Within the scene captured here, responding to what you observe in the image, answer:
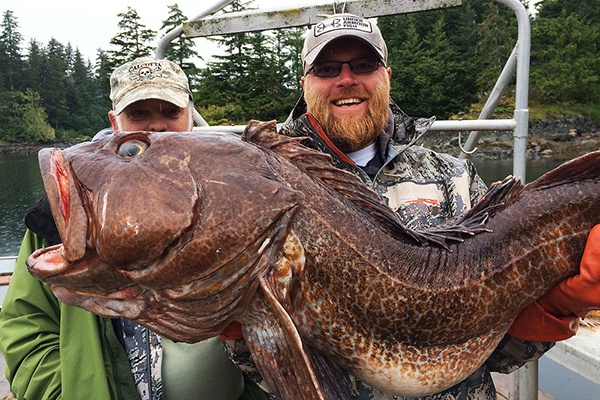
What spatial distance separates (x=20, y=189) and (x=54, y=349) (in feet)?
121

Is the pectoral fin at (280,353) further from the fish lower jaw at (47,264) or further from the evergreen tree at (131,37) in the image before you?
the evergreen tree at (131,37)

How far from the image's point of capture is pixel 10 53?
8719 cm

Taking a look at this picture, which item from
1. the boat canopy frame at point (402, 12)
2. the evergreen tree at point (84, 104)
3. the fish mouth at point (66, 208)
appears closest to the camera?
the fish mouth at point (66, 208)

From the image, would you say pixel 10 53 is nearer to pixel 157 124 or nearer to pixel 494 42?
pixel 494 42

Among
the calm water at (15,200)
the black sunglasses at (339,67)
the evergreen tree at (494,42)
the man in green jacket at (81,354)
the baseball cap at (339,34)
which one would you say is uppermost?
the evergreen tree at (494,42)

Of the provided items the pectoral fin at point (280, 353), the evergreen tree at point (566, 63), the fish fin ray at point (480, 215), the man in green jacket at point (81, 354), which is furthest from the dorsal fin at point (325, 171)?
the evergreen tree at point (566, 63)

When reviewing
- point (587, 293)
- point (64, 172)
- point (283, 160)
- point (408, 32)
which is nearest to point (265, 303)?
point (283, 160)

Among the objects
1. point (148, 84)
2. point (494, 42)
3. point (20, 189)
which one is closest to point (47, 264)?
point (148, 84)

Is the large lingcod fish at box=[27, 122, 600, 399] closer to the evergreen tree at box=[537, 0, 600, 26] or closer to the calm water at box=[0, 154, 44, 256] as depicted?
the calm water at box=[0, 154, 44, 256]

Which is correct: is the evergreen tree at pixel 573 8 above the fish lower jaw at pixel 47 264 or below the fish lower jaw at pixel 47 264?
above

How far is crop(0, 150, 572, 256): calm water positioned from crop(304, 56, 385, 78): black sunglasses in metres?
21.1

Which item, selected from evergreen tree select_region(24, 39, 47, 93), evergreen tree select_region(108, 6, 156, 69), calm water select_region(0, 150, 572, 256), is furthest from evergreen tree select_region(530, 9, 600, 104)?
evergreen tree select_region(24, 39, 47, 93)

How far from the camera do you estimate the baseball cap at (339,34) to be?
2.57 m

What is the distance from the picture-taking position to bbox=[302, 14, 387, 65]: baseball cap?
2.57 meters
